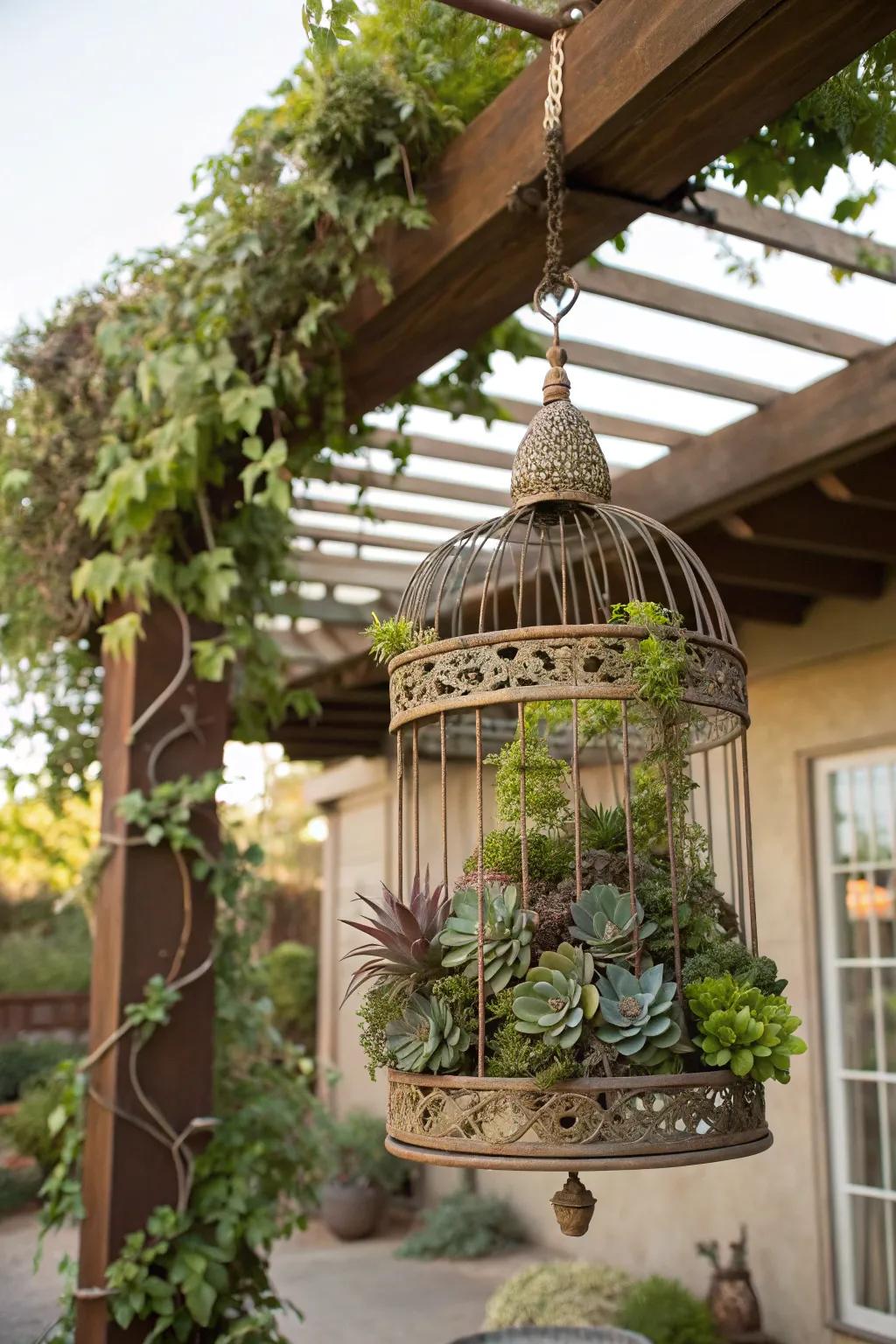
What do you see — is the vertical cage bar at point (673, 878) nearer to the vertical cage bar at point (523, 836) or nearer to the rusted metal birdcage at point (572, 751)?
the rusted metal birdcage at point (572, 751)

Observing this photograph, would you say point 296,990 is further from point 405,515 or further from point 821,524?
point 821,524

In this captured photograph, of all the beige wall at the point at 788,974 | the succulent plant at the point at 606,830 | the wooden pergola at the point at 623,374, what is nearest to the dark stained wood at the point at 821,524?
the wooden pergola at the point at 623,374

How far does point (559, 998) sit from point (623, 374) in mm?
2223

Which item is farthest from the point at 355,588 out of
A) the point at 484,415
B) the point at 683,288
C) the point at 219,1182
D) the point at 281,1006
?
the point at 281,1006

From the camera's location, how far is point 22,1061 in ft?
25.9

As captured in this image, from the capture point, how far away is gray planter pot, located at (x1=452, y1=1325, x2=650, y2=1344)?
2.46 m

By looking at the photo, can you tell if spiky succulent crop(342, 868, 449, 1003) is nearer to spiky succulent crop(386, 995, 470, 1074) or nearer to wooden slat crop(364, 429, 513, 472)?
spiky succulent crop(386, 995, 470, 1074)

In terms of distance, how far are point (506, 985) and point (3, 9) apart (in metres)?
1.22

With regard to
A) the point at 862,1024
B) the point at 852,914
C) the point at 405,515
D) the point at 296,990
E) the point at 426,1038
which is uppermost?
the point at 405,515

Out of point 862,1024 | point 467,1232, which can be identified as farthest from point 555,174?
point 467,1232

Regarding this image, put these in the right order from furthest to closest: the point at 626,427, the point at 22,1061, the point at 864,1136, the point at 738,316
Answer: the point at 22,1061
the point at 864,1136
the point at 626,427
the point at 738,316

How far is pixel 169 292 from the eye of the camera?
103 inches

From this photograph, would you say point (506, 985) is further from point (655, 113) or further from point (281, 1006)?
point (281, 1006)

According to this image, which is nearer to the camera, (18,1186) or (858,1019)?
(858,1019)
